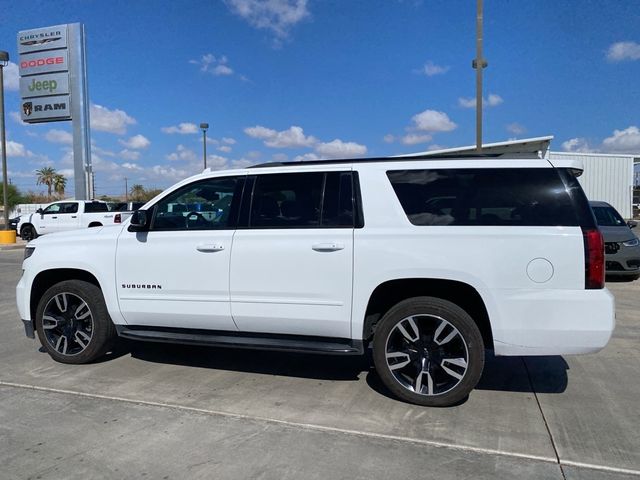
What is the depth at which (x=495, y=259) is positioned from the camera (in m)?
3.94

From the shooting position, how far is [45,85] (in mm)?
25844

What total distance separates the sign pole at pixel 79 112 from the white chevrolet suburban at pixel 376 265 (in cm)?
2362

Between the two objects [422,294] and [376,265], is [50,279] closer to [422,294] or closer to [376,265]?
[376,265]

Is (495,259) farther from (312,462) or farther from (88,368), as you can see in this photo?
(88,368)

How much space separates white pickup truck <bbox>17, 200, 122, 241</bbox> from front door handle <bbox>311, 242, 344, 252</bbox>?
18.7 m

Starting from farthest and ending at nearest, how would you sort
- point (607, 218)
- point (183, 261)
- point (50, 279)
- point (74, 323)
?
point (607, 218) < point (50, 279) < point (74, 323) < point (183, 261)

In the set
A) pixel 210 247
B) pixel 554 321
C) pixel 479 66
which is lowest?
pixel 554 321

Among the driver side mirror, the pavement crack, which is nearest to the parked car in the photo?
the pavement crack

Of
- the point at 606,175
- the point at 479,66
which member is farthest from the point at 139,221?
the point at 606,175

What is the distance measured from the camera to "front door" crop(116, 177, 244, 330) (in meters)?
4.62

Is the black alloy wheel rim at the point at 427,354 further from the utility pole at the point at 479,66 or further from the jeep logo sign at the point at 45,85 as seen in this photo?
the jeep logo sign at the point at 45,85

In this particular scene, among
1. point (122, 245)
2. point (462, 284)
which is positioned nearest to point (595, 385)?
point (462, 284)

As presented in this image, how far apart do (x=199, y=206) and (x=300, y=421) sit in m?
2.20

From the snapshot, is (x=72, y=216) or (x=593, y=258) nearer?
(x=593, y=258)
